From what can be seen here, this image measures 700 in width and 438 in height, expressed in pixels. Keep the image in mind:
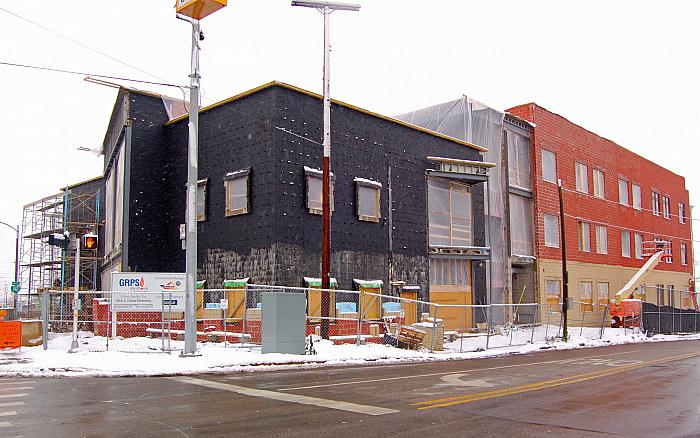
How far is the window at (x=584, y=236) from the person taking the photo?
42625 millimetres

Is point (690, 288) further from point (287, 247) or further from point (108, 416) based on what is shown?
point (108, 416)

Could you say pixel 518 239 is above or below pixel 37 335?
above

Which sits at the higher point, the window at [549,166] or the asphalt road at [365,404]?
the window at [549,166]

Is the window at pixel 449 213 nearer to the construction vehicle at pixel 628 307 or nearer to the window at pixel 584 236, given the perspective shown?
the construction vehicle at pixel 628 307

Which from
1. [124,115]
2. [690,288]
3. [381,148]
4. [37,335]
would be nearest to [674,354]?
[381,148]

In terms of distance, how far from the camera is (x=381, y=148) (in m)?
28.9

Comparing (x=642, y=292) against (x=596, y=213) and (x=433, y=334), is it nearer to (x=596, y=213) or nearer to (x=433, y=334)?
(x=596, y=213)

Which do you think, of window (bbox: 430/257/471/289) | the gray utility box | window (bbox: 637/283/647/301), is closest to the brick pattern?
window (bbox: 637/283/647/301)

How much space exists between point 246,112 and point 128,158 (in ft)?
21.4

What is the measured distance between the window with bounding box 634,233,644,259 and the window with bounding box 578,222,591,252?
8628 millimetres

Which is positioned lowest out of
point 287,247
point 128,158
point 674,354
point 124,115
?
point 674,354

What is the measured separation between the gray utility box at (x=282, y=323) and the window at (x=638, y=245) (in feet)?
127

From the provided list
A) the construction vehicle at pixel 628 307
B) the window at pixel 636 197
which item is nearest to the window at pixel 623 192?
the window at pixel 636 197

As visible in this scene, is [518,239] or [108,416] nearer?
[108,416]
